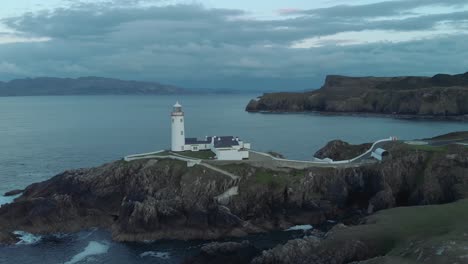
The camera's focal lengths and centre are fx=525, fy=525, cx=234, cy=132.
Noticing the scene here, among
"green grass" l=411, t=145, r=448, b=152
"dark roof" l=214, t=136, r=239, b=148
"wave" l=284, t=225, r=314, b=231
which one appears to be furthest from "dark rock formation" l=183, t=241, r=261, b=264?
"green grass" l=411, t=145, r=448, b=152

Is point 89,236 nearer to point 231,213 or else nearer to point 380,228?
point 231,213

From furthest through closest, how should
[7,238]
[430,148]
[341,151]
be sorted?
1. [341,151]
2. [430,148]
3. [7,238]

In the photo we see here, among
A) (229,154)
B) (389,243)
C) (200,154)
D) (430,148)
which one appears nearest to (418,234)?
(389,243)

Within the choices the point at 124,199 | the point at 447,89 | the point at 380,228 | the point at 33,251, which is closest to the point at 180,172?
the point at 124,199

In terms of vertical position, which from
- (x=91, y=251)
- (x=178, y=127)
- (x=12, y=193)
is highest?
(x=178, y=127)

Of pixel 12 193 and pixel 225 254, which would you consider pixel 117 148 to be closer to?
pixel 12 193

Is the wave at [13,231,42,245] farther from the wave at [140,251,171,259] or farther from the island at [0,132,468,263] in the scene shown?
the wave at [140,251,171,259]

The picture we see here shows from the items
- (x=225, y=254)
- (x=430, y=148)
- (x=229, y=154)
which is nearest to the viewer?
(x=225, y=254)
